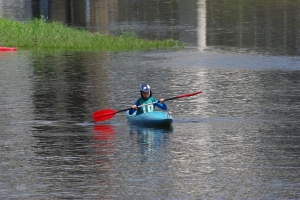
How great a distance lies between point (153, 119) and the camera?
84.9 feet

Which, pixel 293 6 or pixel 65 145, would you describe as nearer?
pixel 65 145

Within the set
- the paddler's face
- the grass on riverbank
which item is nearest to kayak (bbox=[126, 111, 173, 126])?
the paddler's face

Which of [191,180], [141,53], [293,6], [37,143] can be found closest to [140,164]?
[191,180]

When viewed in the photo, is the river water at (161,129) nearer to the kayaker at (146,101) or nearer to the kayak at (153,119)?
the kayak at (153,119)

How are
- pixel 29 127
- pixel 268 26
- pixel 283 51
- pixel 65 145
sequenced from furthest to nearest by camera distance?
pixel 268 26
pixel 283 51
pixel 29 127
pixel 65 145

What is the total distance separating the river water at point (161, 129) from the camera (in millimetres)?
18781

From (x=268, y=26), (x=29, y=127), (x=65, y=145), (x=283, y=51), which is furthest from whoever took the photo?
(x=268, y=26)

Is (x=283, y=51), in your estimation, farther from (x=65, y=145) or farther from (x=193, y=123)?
(x=65, y=145)

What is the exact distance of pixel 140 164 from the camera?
20828 millimetres

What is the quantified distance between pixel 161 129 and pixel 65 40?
1042 inches

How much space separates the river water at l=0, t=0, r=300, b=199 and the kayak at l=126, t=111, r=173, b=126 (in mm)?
268

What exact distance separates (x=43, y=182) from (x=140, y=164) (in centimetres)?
274

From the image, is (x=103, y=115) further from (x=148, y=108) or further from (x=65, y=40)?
(x=65, y=40)

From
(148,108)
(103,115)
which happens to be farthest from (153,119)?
(103,115)
